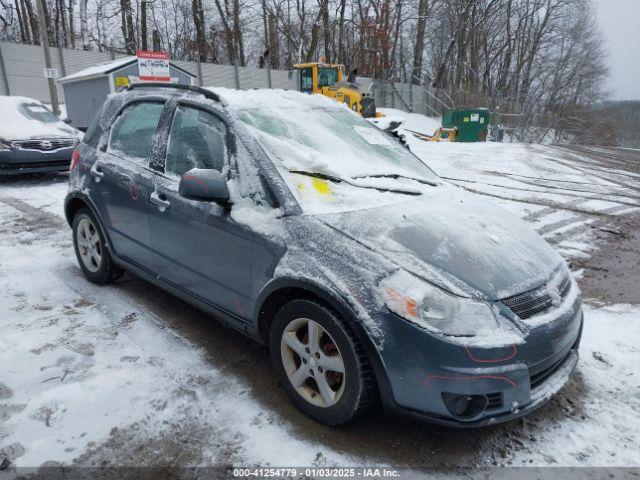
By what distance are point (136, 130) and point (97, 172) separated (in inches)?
20.7

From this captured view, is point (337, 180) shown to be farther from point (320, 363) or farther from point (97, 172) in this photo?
point (97, 172)

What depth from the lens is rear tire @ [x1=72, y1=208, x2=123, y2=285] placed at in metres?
4.19

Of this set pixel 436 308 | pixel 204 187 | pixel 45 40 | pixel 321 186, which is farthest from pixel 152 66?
pixel 436 308

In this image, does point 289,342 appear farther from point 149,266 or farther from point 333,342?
point 149,266

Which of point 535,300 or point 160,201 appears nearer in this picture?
point 535,300

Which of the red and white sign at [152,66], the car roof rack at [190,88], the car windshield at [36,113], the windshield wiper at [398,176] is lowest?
the car windshield at [36,113]

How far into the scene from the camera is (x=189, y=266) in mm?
3191

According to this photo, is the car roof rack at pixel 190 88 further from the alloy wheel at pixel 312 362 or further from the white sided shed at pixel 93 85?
the white sided shed at pixel 93 85

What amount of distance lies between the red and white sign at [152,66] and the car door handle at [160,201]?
11.8m

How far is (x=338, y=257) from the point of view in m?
2.37

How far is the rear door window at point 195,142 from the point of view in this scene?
3.05 meters

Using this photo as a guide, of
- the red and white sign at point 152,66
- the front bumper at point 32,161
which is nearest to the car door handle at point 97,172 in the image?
the front bumper at point 32,161

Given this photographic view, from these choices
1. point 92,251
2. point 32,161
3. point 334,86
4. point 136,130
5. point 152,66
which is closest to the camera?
point 136,130

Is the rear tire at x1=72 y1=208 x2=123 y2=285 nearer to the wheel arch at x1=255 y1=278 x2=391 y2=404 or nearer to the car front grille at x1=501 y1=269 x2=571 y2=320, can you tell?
the wheel arch at x1=255 y1=278 x2=391 y2=404
